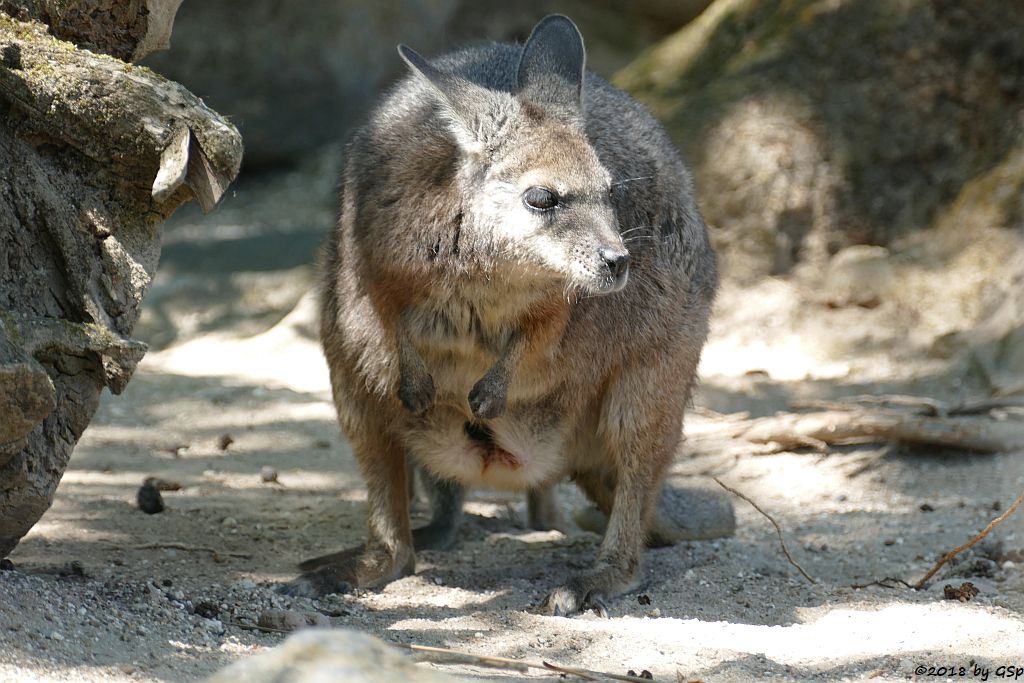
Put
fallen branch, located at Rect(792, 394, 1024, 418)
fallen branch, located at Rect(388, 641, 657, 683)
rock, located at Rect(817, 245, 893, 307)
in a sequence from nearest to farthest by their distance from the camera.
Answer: fallen branch, located at Rect(388, 641, 657, 683), fallen branch, located at Rect(792, 394, 1024, 418), rock, located at Rect(817, 245, 893, 307)

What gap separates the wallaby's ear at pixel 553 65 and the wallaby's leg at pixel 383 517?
1620 mm

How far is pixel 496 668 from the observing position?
396cm

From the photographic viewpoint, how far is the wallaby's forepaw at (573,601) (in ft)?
16.2

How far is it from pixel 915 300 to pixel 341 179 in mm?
4919

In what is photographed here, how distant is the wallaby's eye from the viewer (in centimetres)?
475

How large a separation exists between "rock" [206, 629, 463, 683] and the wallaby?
2332 millimetres

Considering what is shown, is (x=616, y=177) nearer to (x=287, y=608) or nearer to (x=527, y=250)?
(x=527, y=250)

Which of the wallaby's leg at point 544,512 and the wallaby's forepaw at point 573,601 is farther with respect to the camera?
the wallaby's leg at point 544,512

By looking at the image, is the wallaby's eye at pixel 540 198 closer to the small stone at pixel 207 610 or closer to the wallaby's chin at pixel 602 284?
the wallaby's chin at pixel 602 284

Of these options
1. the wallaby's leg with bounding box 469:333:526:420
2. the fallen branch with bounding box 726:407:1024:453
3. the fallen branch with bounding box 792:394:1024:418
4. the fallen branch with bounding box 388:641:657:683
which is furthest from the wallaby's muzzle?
the fallen branch with bounding box 792:394:1024:418

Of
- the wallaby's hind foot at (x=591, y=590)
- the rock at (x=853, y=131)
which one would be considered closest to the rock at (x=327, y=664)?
the wallaby's hind foot at (x=591, y=590)

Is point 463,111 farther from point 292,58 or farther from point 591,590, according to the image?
point 292,58

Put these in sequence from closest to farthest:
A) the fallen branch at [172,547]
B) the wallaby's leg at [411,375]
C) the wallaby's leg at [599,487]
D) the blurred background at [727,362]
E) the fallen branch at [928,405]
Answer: the blurred background at [727,362], the wallaby's leg at [411,375], the fallen branch at [172,547], the wallaby's leg at [599,487], the fallen branch at [928,405]

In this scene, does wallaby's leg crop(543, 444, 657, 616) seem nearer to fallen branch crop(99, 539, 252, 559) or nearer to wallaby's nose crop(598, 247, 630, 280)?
wallaby's nose crop(598, 247, 630, 280)
